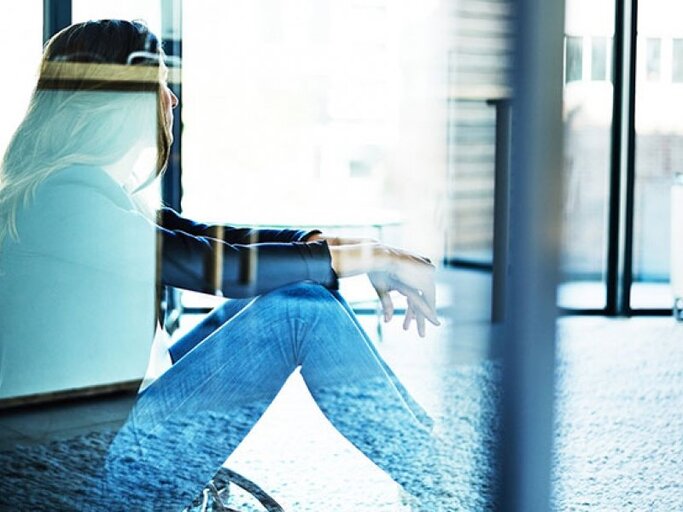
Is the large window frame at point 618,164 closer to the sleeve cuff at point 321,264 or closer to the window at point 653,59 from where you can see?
the window at point 653,59

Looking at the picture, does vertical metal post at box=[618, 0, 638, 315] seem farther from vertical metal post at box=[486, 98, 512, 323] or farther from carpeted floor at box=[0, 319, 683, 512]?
vertical metal post at box=[486, 98, 512, 323]

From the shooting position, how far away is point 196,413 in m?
1.38

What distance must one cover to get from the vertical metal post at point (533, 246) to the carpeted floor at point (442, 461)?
4 cm

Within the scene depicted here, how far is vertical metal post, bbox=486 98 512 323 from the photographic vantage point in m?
1.00

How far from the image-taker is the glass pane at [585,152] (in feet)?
3.35

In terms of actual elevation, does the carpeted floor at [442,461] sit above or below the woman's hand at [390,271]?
below

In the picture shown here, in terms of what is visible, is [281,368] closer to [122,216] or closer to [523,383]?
[122,216]

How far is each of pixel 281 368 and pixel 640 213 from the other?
1073 millimetres

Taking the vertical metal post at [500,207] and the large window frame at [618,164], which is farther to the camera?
the large window frame at [618,164]

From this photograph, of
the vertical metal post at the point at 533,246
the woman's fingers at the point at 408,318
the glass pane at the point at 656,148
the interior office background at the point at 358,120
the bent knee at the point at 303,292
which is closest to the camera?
the vertical metal post at the point at 533,246

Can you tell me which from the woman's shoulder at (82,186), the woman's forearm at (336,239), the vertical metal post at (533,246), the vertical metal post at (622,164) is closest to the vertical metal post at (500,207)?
the vertical metal post at (533,246)

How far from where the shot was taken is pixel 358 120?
122cm

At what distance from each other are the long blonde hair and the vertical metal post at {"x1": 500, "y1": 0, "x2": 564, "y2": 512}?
0.47 meters

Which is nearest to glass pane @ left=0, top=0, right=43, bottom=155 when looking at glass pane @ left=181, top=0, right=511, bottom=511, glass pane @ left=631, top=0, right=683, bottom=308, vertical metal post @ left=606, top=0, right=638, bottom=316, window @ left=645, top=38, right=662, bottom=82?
glass pane @ left=181, top=0, right=511, bottom=511
